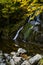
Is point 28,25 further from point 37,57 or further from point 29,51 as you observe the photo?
point 37,57

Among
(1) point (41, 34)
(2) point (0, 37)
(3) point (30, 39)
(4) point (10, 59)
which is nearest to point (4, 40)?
(2) point (0, 37)

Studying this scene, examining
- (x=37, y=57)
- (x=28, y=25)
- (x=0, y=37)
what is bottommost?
(x=0, y=37)

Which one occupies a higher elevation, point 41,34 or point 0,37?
point 41,34

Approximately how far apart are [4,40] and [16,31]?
3.79 feet

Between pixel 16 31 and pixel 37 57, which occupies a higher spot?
pixel 37 57

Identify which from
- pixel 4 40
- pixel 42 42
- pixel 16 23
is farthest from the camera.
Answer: pixel 16 23

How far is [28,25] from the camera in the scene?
36.7 ft

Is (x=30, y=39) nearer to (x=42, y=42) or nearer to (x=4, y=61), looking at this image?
(x=42, y=42)

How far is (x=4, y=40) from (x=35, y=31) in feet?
6.25

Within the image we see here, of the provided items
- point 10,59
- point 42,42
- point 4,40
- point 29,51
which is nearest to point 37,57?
point 10,59

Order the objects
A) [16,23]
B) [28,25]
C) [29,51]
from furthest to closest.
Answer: [16,23]
[28,25]
[29,51]

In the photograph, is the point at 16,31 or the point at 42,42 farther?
the point at 16,31

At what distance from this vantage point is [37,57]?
21.6 feet

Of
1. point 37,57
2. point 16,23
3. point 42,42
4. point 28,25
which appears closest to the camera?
point 37,57
